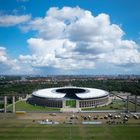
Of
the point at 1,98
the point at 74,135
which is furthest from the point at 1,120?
the point at 1,98

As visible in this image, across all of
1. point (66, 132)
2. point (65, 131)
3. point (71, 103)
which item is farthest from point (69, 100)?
point (66, 132)

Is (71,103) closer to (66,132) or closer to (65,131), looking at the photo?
(65,131)

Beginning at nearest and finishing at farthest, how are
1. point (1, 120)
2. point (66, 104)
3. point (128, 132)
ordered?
point (128, 132)
point (1, 120)
point (66, 104)

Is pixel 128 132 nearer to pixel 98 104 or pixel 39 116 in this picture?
pixel 39 116

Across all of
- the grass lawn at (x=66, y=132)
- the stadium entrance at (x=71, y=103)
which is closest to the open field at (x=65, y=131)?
the grass lawn at (x=66, y=132)

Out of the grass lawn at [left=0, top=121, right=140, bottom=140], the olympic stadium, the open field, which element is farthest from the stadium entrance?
the grass lawn at [left=0, top=121, right=140, bottom=140]

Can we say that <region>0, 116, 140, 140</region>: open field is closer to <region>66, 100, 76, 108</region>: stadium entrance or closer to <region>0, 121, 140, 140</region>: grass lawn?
<region>0, 121, 140, 140</region>: grass lawn

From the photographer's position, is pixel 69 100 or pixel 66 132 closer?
pixel 66 132
